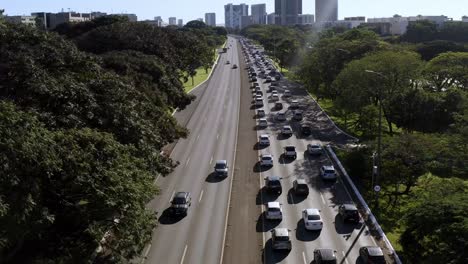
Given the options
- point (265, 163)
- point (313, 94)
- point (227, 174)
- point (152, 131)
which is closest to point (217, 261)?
point (152, 131)

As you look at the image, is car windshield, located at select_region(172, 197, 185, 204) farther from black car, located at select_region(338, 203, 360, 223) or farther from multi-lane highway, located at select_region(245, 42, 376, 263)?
black car, located at select_region(338, 203, 360, 223)

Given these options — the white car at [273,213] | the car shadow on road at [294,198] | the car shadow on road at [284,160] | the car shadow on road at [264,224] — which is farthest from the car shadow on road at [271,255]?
the car shadow on road at [284,160]

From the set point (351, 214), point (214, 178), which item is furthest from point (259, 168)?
point (351, 214)

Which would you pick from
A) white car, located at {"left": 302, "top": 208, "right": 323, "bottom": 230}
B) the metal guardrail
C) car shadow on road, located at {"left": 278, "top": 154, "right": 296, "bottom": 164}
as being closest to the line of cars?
white car, located at {"left": 302, "top": 208, "right": 323, "bottom": 230}

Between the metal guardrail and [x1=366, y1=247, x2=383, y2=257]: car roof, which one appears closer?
[x1=366, y1=247, x2=383, y2=257]: car roof

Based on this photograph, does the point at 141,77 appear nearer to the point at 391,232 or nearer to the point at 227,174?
the point at 227,174
